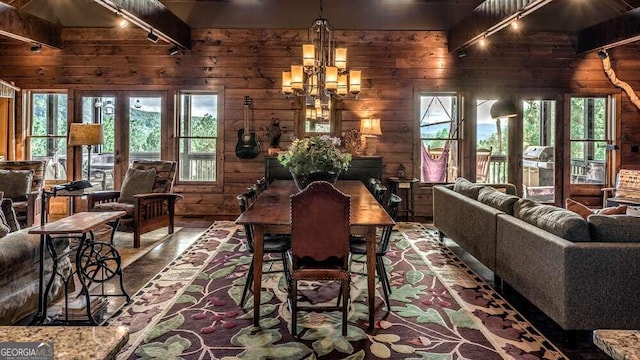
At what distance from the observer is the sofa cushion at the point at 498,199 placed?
329cm

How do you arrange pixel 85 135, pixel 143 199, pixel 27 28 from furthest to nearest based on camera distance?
pixel 27 28
pixel 85 135
pixel 143 199

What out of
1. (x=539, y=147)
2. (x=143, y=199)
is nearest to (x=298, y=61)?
(x=143, y=199)

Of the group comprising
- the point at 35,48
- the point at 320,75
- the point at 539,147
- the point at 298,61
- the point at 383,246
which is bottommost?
the point at 383,246

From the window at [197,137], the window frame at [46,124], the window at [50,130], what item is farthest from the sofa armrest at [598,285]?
the window at [50,130]

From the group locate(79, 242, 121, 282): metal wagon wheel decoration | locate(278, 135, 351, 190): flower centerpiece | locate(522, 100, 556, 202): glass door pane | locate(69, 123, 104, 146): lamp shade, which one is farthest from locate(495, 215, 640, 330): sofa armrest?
Answer: locate(69, 123, 104, 146): lamp shade

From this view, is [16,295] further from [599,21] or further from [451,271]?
[599,21]

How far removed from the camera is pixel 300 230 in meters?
2.46

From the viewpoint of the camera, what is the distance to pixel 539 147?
23.0ft

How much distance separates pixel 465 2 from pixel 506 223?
5.16 m

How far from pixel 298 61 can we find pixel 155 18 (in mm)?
2295

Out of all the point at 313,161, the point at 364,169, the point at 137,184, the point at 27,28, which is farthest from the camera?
the point at 364,169

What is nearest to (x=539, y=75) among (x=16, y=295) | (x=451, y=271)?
(x=451, y=271)

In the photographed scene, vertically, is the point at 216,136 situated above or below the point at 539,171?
above

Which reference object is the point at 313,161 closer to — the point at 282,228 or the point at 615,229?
the point at 282,228
